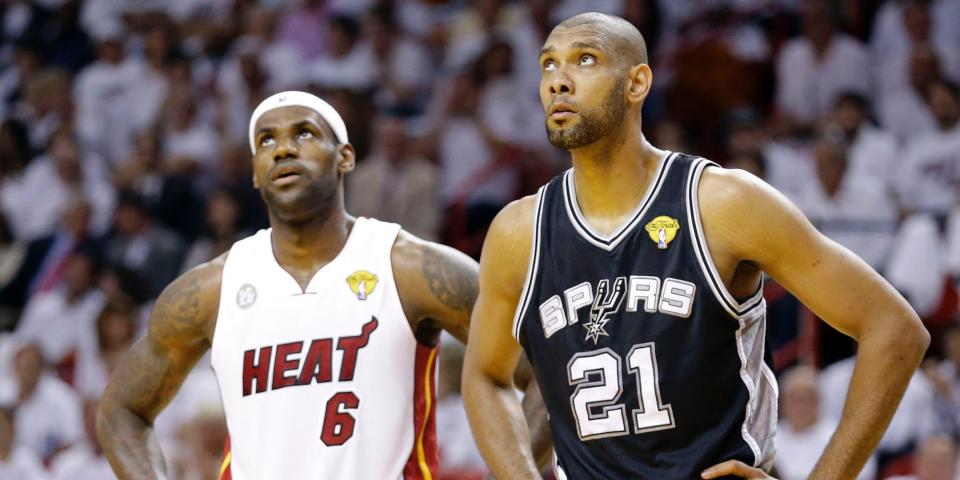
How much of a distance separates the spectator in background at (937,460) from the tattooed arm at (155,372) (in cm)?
408

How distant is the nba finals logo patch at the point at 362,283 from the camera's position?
5633 mm

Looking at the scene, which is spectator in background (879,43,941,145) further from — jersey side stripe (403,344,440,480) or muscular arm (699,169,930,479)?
→ muscular arm (699,169,930,479)

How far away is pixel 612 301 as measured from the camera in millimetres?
4418

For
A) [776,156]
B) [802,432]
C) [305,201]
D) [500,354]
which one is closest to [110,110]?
[776,156]

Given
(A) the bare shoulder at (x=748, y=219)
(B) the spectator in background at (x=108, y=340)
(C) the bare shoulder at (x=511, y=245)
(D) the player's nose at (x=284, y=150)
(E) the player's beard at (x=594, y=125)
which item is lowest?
(A) the bare shoulder at (x=748, y=219)

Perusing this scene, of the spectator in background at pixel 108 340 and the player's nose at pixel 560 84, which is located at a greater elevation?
the spectator in background at pixel 108 340

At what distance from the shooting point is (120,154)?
13.9 metres

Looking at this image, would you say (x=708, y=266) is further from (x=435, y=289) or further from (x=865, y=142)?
(x=865, y=142)

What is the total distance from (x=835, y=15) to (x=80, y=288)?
627 cm

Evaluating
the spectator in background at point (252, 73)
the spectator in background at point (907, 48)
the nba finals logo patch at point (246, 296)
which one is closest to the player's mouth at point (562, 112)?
the nba finals logo patch at point (246, 296)

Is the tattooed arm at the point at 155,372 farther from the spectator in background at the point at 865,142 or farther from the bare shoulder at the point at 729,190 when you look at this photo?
the spectator in background at the point at 865,142

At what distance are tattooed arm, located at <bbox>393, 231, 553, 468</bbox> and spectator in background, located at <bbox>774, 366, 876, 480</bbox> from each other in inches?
132

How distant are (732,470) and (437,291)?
5.46ft

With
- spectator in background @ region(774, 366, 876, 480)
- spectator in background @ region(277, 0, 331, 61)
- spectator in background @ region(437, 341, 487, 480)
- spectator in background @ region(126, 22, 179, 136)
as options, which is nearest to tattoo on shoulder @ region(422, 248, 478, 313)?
spectator in background @ region(437, 341, 487, 480)
